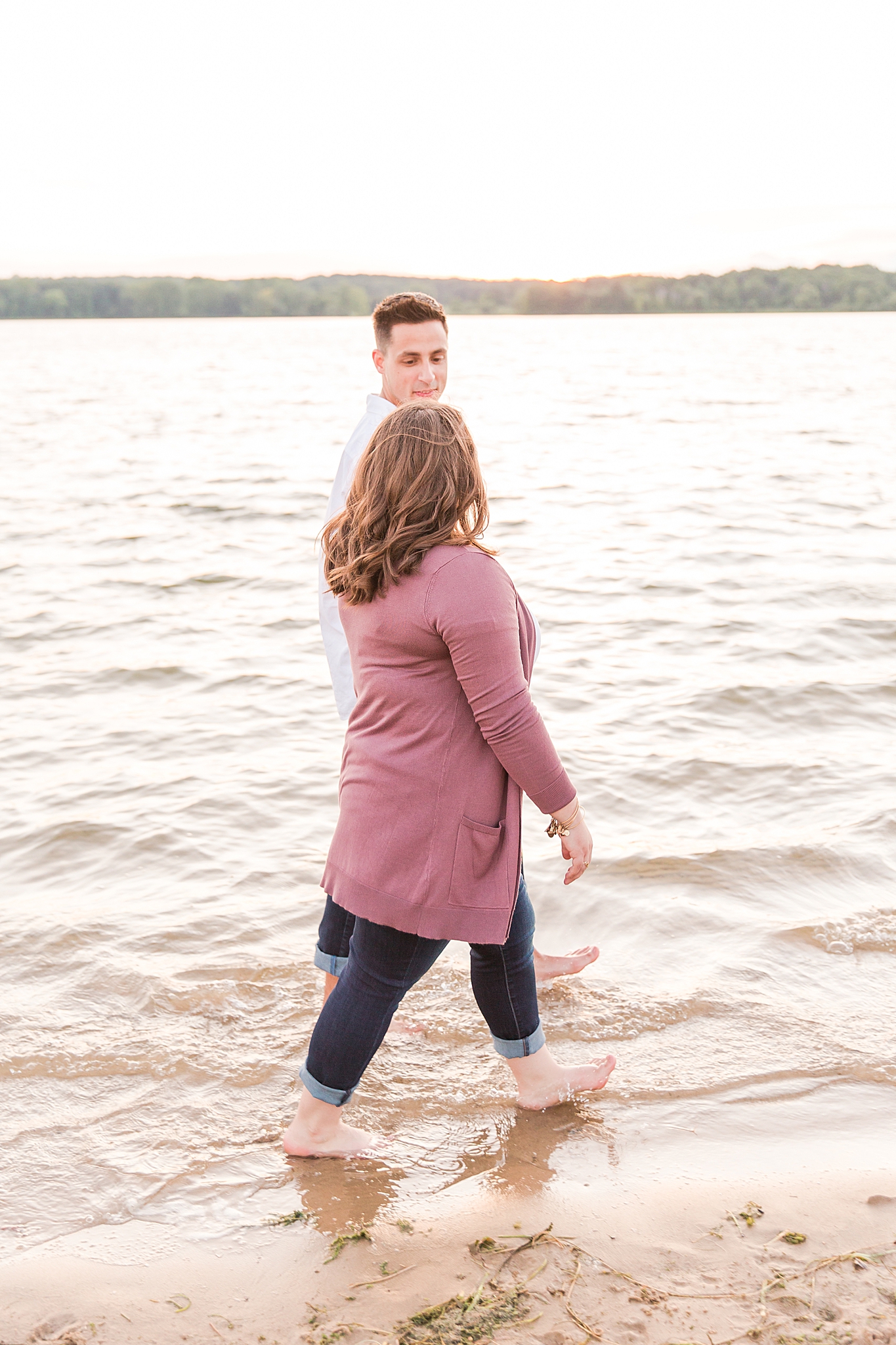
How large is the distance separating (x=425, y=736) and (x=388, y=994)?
0.68m

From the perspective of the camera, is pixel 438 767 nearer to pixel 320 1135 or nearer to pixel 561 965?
pixel 320 1135

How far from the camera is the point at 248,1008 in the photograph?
3.91 metres

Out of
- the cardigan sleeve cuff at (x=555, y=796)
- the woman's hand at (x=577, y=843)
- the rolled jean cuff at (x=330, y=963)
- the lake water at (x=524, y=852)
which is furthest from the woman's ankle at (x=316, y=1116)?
the cardigan sleeve cuff at (x=555, y=796)

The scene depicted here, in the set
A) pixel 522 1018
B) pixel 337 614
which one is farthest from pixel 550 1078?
pixel 337 614

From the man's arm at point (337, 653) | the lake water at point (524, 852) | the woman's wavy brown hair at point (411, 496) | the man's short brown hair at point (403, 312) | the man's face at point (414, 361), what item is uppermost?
the man's short brown hair at point (403, 312)

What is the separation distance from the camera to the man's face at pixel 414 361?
346 centimetres

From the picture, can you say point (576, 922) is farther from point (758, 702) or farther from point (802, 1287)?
point (758, 702)

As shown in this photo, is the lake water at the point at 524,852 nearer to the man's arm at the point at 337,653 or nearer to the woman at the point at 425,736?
the woman at the point at 425,736

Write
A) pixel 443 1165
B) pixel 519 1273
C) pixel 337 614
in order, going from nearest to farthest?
pixel 519 1273, pixel 443 1165, pixel 337 614

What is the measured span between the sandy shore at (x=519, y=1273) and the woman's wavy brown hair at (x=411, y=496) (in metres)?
1.51

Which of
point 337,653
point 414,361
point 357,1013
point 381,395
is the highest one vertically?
point 414,361

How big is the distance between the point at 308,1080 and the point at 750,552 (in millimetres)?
10098

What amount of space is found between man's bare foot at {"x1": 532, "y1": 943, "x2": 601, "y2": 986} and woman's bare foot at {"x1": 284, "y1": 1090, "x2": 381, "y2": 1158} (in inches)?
42.9

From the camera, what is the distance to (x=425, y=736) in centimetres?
249
